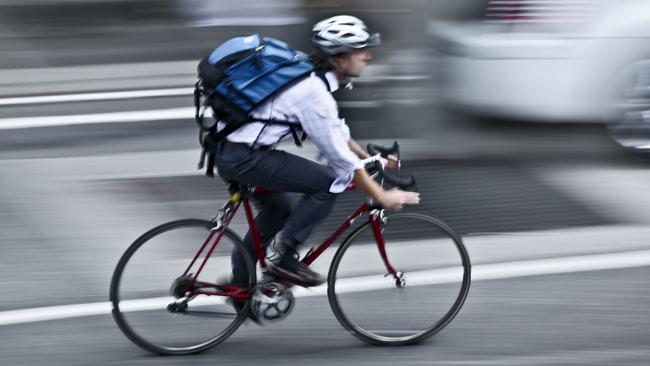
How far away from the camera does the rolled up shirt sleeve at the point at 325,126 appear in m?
4.40

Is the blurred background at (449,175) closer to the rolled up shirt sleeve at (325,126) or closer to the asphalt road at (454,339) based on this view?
the asphalt road at (454,339)

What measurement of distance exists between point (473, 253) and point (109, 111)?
4133 mm

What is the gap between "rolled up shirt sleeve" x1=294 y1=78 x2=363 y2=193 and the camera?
173 inches

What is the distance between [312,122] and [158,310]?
49.2 inches

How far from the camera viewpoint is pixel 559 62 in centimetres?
747

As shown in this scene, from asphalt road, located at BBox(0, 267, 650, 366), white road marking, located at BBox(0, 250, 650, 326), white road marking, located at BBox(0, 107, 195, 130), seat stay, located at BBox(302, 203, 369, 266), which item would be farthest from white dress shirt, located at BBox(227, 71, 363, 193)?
white road marking, located at BBox(0, 107, 195, 130)

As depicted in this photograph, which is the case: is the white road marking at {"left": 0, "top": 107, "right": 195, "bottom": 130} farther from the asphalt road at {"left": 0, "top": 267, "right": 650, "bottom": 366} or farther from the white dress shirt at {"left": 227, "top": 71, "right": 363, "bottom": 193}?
the white dress shirt at {"left": 227, "top": 71, "right": 363, "bottom": 193}

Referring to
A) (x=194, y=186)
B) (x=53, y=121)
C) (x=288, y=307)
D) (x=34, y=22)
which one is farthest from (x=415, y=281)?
(x=34, y=22)

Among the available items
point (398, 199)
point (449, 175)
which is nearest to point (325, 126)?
point (398, 199)

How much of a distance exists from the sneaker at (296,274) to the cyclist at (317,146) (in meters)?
0.02

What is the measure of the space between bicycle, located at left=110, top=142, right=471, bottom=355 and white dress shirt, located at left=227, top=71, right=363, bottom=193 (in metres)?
0.22

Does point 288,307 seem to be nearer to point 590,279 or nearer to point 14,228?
point 590,279

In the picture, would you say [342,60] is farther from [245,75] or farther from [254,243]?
[254,243]

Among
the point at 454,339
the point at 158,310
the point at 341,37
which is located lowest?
the point at 454,339
